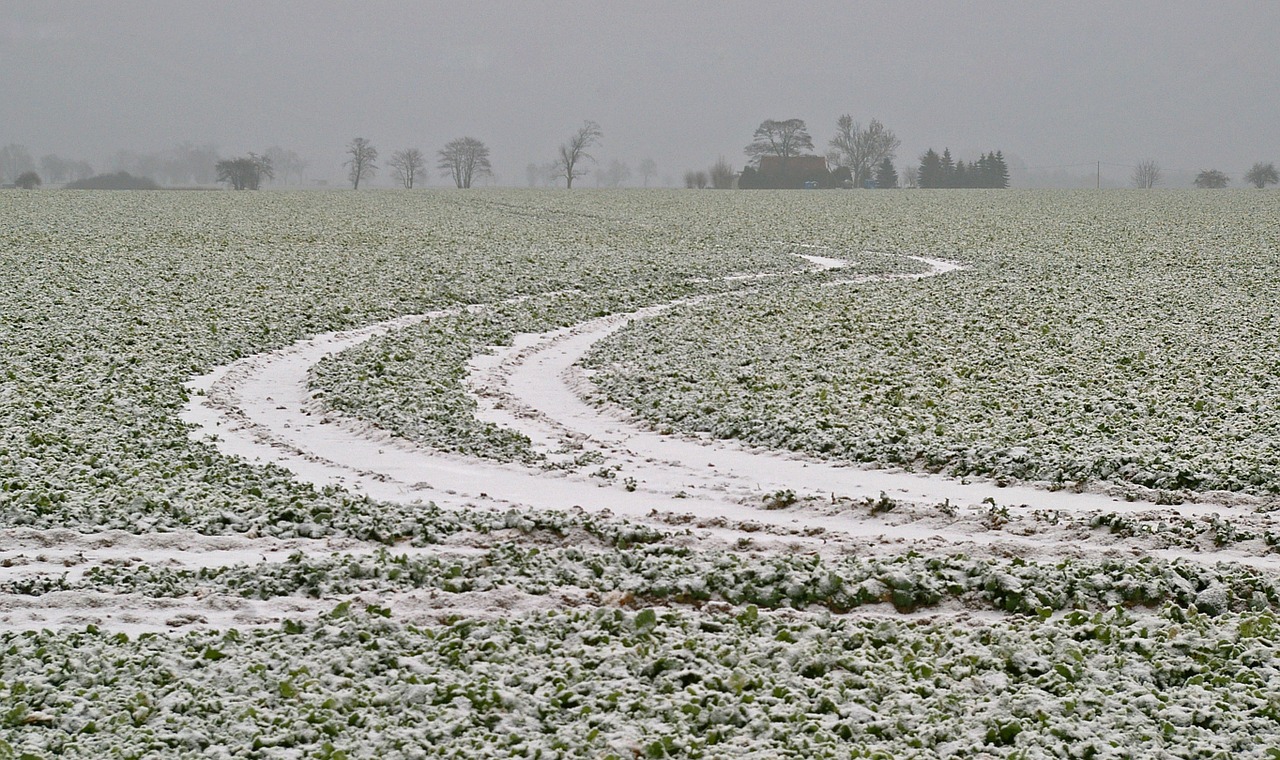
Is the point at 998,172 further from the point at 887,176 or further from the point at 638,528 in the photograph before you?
the point at 638,528

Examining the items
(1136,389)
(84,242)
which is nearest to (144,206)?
(84,242)

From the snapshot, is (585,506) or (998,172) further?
(998,172)

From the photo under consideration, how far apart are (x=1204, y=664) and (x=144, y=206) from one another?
56858 millimetres

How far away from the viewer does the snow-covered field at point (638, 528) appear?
6395 millimetres

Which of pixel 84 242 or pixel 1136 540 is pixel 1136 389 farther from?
pixel 84 242

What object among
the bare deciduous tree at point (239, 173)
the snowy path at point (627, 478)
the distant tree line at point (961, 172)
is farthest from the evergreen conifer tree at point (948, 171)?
the snowy path at point (627, 478)

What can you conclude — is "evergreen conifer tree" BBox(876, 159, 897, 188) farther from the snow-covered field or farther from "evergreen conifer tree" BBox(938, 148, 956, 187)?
the snow-covered field

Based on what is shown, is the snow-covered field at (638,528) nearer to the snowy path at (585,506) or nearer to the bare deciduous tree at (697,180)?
the snowy path at (585,506)

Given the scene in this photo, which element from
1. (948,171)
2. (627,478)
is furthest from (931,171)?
(627,478)

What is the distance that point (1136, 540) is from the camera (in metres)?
9.31

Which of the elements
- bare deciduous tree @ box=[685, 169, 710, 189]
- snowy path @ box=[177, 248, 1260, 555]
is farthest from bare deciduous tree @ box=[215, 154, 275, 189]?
snowy path @ box=[177, 248, 1260, 555]

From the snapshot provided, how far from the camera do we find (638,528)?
966 centimetres

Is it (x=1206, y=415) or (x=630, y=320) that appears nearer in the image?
(x=1206, y=415)

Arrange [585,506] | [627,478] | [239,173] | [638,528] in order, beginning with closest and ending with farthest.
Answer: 1. [638,528]
2. [585,506]
3. [627,478]
4. [239,173]
